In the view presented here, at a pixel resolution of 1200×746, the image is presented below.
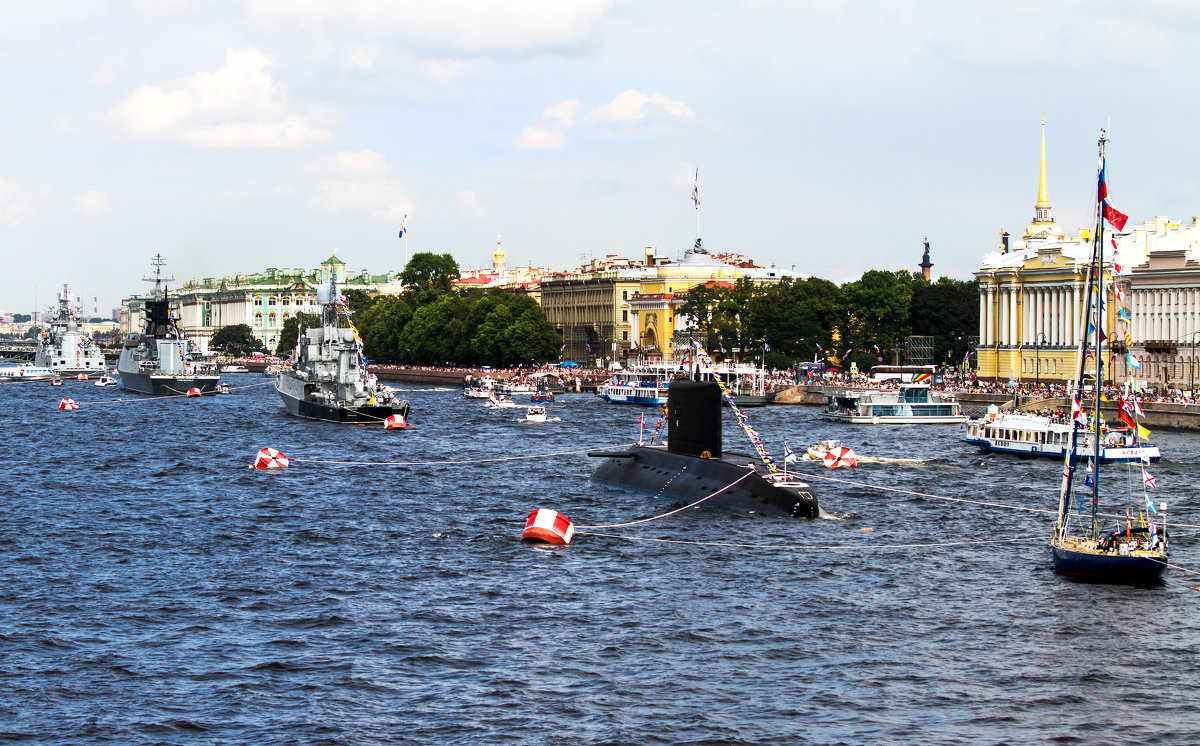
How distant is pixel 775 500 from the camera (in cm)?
4381

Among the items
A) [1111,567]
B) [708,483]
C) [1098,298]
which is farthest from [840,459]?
[1098,298]

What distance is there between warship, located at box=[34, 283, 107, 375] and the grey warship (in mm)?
90139

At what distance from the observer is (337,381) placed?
9012 cm

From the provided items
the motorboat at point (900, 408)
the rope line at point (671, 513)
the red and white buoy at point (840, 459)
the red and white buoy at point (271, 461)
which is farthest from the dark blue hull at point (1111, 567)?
the motorboat at point (900, 408)

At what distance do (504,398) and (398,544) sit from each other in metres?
79.0

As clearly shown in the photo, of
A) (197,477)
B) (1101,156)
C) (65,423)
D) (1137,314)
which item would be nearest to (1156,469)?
(1101,156)

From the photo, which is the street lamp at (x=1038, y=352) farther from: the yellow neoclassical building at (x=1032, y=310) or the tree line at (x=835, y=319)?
the tree line at (x=835, y=319)

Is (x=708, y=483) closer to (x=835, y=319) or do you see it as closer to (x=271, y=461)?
(x=271, y=461)

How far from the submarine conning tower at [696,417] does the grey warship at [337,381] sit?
41.9 metres

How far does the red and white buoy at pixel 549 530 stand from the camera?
3984 cm

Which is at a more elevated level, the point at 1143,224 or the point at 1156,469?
the point at 1143,224

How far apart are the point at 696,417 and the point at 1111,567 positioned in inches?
649

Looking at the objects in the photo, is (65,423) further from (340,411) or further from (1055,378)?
(1055,378)

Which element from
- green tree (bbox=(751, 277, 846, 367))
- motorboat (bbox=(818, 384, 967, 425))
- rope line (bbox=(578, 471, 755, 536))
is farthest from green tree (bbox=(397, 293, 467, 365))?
rope line (bbox=(578, 471, 755, 536))
